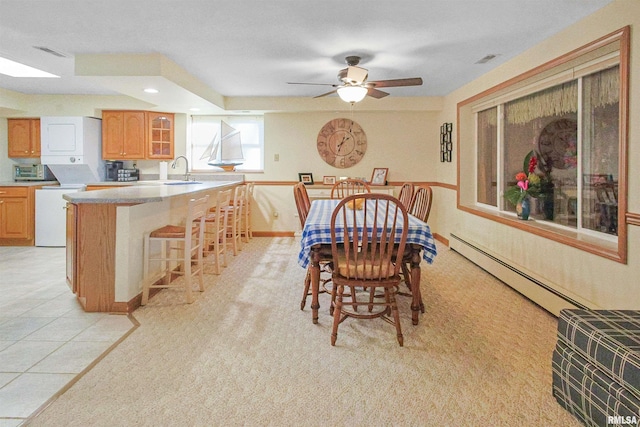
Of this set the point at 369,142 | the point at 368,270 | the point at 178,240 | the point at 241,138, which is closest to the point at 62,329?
the point at 178,240

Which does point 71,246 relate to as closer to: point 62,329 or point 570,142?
point 62,329

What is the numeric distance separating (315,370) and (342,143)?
4817mm

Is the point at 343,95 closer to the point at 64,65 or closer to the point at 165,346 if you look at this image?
the point at 165,346

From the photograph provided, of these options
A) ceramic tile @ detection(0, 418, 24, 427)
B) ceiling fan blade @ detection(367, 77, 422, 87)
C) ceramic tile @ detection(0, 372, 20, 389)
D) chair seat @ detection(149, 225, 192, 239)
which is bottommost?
ceramic tile @ detection(0, 418, 24, 427)

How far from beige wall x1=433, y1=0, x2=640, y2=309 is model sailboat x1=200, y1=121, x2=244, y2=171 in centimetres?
367

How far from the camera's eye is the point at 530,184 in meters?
3.82

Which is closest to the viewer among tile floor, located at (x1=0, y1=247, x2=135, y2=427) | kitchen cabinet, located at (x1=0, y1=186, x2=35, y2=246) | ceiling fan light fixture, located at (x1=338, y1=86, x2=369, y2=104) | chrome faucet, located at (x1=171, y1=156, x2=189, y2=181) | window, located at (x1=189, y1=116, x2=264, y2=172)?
tile floor, located at (x1=0, y1=247, x2=135, y2=427)

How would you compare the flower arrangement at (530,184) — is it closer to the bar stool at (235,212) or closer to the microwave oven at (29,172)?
the bar stool at (235,212)

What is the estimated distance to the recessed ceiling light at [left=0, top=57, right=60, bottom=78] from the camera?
4.43 metres

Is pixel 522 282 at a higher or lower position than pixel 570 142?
lower

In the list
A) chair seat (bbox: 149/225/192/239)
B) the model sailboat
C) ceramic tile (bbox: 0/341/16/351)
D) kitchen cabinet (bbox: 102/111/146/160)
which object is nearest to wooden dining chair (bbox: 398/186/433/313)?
chair seat (bbox: 149/225/192/239)

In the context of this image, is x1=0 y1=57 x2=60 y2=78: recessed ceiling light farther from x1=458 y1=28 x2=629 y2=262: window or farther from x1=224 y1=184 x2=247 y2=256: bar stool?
x1=458 y1=28 x2=629 y2=262: window

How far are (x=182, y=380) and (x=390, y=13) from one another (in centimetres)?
266

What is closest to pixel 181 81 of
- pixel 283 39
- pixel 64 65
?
pixel 64 65
